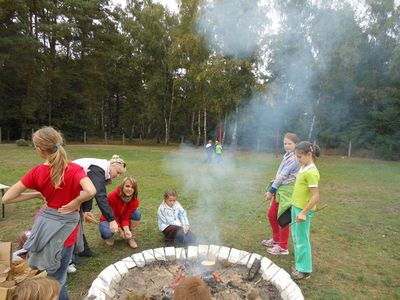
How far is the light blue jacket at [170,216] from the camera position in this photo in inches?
167

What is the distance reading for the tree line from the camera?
357 inches

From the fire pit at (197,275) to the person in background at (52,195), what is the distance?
0.52 metres

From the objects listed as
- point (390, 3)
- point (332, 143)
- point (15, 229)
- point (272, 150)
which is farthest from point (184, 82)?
point (15, 229)

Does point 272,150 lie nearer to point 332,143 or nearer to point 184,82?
point 332,143

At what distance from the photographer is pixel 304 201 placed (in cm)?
334

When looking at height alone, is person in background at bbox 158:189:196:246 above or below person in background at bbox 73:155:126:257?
below

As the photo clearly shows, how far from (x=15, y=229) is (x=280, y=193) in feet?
12.8

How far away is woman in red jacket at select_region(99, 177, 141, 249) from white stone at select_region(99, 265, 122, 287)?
1.05 meters

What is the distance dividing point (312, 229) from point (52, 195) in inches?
167

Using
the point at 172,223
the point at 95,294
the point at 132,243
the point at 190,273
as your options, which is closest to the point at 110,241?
the point at 132,243

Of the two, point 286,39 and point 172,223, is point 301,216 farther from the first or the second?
point 286,39

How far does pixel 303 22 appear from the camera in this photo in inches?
304

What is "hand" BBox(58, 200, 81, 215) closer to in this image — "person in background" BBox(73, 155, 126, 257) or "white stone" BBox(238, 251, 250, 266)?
"person in background" BBox(73, 155, 126, 257)

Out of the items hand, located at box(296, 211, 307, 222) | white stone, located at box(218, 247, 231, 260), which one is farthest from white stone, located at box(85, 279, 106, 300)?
hand, located at box(296, 211, 307, 222)
